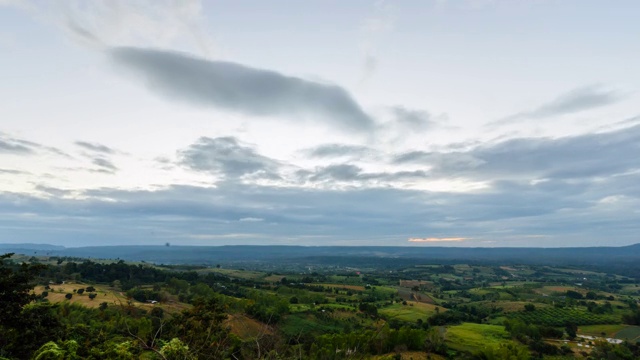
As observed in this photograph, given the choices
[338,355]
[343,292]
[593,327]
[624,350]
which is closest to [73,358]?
[338,355]

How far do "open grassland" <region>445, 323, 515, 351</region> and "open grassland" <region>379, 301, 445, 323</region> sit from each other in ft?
55.6

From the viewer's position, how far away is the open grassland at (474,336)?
99.8 m

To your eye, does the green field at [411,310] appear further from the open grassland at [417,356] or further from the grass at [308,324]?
the open grassland at [417,356]

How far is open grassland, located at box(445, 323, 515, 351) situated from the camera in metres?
99.8

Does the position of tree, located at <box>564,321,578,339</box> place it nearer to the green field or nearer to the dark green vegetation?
the dark green vegetation

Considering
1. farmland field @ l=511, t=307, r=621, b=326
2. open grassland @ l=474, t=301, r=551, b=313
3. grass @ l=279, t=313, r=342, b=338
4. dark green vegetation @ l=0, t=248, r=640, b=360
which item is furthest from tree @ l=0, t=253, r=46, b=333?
open grassland @ l=474, t=301, r=551, b=313

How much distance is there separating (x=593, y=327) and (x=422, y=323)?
207 feet

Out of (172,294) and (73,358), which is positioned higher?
(73,358)

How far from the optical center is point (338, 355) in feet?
30.8

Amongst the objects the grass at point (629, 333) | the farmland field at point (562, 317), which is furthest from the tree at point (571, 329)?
the grass at point (629, 333)

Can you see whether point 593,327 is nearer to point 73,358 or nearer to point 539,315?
point 539,315

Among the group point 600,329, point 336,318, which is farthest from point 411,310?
point 600,329

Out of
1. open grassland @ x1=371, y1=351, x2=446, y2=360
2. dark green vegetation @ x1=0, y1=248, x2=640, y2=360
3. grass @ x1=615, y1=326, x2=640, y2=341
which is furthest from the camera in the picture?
grass @ x1=615, y1=326, x2=640, y2=341

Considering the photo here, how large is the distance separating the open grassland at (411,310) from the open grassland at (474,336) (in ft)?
55.6
